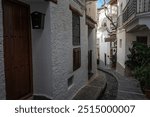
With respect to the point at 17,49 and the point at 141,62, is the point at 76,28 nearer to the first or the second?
the point at 17,49

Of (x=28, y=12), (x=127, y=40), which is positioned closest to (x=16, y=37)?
(x=28, y=12)

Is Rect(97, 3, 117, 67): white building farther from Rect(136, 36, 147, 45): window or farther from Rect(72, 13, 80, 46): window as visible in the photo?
Rect(72, 13, 80, 46): window

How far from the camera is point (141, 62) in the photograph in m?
13.2

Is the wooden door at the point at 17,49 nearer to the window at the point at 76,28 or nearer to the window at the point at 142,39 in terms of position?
the window at the point at 76,28

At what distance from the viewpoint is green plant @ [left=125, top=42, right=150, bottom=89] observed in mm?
8617

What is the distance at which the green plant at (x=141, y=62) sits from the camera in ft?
28.3

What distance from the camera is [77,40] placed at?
32.0 ft

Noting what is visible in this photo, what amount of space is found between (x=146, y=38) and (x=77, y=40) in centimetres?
745

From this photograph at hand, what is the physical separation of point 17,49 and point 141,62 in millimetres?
9371

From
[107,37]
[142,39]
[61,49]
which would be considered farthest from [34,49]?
[107,37]

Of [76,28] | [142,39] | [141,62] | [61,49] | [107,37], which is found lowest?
[141,62]

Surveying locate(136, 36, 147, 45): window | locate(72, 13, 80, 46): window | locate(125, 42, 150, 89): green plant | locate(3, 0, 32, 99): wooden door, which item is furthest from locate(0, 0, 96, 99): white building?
locate(136, 36, 147, 45): window

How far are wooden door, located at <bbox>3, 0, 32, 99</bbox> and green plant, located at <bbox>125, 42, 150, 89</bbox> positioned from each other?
181 inches

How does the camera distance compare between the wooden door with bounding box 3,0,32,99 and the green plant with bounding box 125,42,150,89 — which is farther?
the green plant with bounding box 125,42,150,89
